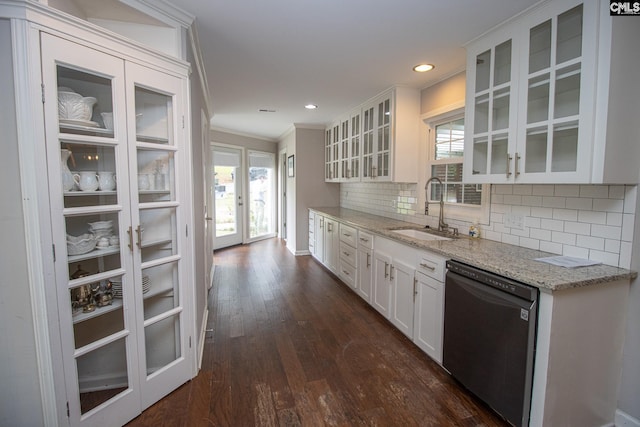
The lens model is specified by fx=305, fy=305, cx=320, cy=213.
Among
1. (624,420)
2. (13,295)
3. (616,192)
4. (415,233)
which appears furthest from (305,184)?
(624,420)

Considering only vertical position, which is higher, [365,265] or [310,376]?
[365,265]

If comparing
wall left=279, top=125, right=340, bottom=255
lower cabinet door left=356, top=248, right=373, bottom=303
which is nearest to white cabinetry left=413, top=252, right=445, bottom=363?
lower cabinet door left=356, top=248, right=373, bottom=303

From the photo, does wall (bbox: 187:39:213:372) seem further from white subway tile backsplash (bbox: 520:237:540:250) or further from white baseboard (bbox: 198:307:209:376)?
white subway tile backsplash (bbox: 520:237:540:250)

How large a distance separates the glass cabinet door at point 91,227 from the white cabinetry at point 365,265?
222cm

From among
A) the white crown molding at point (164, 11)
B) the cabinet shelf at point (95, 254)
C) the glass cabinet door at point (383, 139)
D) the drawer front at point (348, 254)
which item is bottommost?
the drawer front at point (348, 254)

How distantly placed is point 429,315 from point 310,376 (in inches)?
39.3

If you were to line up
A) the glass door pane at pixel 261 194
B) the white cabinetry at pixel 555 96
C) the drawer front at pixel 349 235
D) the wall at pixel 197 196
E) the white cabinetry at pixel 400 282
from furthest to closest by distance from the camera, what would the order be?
the glass door pane at pixel 261 194
the drawer front at pixel 349 235
the white cabinetry at pixel 400 282
the wall at pixel 197 196
the white cabinetry at pixel 555 96

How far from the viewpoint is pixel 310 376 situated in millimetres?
2195

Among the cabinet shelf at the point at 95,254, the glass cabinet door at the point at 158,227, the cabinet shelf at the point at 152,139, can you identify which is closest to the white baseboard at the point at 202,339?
the glass cabinet door at the point at 158,227

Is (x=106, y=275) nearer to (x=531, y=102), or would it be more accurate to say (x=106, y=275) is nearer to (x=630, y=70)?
(x=531, y=102)

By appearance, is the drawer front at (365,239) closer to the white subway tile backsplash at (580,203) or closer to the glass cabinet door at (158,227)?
the white subway tile backsplash at (580,203)

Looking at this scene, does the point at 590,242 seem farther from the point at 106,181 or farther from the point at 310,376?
the point at 106,181

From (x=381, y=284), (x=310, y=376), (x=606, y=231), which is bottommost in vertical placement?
(x=310, y=376)

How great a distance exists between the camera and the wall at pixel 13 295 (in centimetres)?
131
